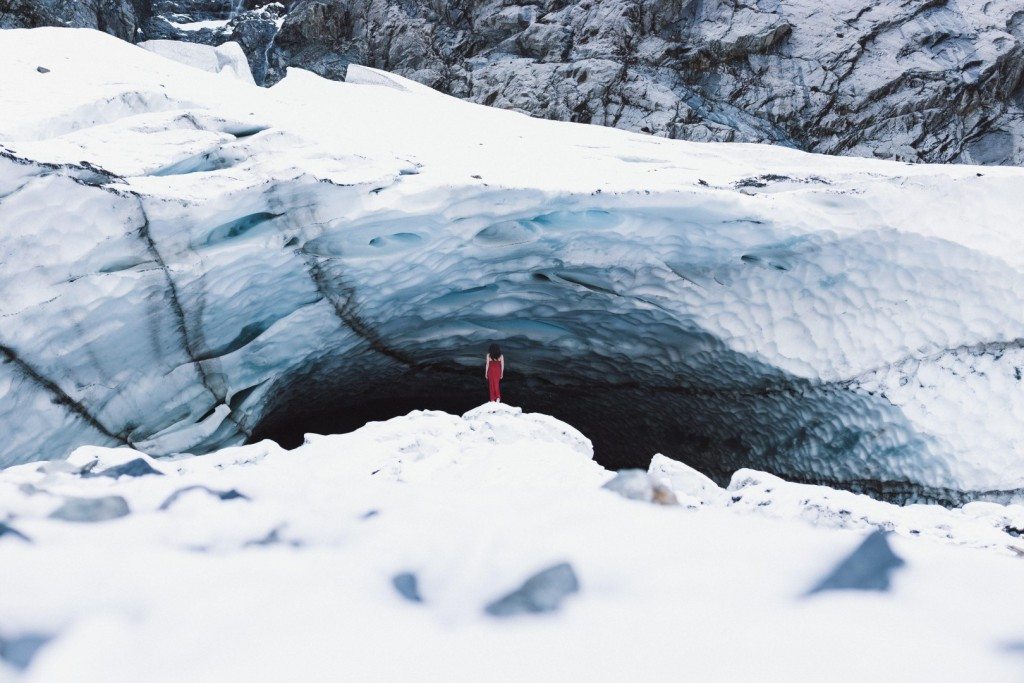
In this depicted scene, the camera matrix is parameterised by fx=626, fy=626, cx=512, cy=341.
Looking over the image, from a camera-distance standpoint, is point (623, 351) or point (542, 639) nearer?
point (542, 639)

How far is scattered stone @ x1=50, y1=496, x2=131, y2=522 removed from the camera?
1400mm

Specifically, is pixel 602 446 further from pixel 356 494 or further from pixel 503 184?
pixel 356 494

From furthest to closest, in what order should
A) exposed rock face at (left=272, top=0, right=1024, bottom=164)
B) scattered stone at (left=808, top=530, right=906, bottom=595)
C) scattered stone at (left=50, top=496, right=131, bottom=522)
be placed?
exposed rock face at (left=272, top=0, right=1024, bottom=164) → scattered stone at (left=50, top=496, right=131, bottom=522) → scattered stone at (left=808, top=530, right=906, bottom=595)

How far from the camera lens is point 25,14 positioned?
812cm

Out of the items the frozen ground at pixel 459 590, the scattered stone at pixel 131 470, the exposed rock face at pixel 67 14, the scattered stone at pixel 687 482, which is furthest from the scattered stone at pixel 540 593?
the exposed rock face at pixel 67 14

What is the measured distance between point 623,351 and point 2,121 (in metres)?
3.79

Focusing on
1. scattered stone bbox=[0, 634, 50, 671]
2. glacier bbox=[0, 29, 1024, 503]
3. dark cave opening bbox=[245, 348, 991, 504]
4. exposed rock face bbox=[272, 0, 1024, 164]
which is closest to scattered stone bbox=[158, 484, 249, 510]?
scattered stone bbox=[0, 634, 50, 671]

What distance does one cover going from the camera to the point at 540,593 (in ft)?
3.89

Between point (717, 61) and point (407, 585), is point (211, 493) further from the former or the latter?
point (717, 61)

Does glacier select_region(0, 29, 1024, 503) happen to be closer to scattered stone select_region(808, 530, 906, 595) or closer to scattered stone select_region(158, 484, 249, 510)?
scattered stone select_region(158, 484, 249, 510)

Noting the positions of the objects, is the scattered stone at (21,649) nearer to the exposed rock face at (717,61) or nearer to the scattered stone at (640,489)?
the scattered stone at (640,489)

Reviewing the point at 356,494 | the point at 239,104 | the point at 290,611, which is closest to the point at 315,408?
the point at 239,104

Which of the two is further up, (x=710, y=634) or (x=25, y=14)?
(x=25, y=14)

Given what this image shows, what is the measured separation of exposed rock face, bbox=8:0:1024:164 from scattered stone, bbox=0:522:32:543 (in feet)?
26.5
